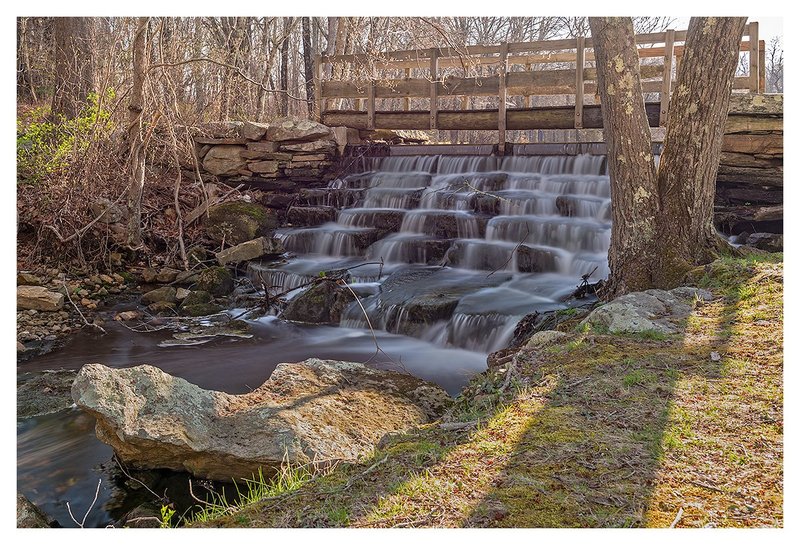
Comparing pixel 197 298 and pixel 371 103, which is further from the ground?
pixel 371 103

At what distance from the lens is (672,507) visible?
8.15 ft

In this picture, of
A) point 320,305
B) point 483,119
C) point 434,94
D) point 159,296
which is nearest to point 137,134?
point 159,296

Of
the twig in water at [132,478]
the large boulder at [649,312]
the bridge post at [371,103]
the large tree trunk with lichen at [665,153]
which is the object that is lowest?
the twig in water at [132,478]

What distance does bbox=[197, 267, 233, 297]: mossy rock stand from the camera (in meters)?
9.60

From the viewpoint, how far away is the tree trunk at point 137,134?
866 cm

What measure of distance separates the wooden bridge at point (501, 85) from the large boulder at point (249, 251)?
3323mm

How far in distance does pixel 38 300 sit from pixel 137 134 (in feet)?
8.78

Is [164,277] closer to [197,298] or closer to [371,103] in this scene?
[197,298]

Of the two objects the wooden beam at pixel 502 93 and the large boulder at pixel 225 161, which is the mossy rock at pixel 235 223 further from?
the wooden beam at pixel 502 93

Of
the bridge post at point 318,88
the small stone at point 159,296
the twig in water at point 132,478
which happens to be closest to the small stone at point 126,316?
the small stone at point 159,296

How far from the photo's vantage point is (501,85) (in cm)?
1284

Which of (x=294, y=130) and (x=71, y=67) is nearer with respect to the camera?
(x=71, y=67)

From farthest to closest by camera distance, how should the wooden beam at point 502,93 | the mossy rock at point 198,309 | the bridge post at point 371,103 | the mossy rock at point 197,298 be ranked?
the bridge post at point 371,103 → the wooden beam at point 502,93 → the mossy rock at point 197,298 → the mossy rock at point 198,309

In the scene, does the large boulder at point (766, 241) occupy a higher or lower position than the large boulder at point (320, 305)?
higher
